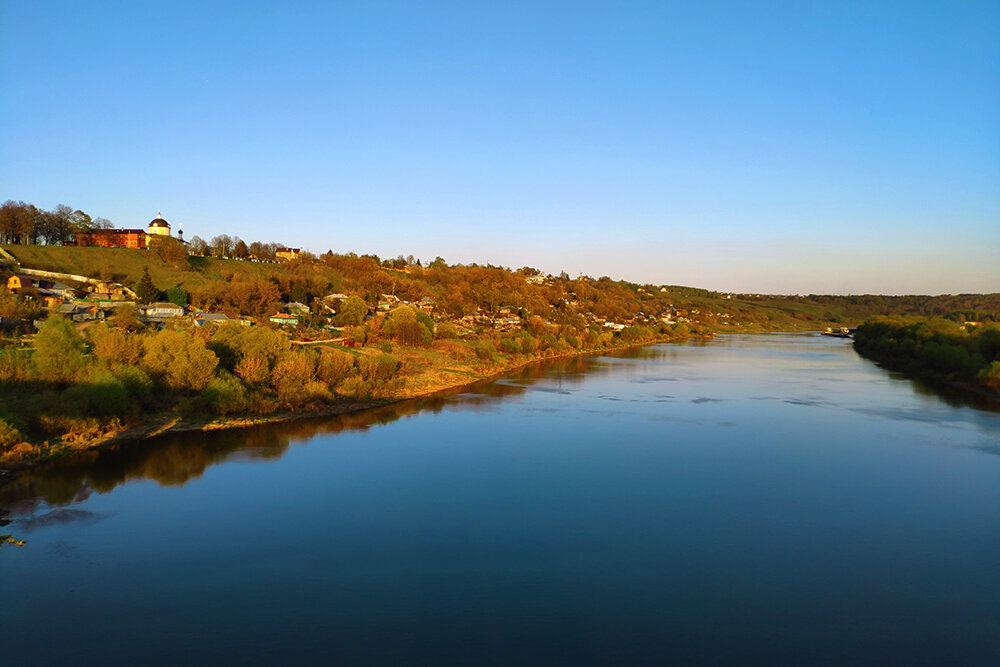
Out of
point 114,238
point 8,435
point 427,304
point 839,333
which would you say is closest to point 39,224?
point 114,238

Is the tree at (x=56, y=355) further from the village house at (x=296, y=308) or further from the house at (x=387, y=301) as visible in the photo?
the house at (x=387, y=301)

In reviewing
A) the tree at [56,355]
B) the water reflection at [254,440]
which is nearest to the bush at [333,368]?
the water reflection at [254,440]

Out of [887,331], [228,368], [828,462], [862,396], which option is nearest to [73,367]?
[228,368]

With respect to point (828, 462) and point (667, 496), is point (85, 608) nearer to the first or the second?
point (667, 496)

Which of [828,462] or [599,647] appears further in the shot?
[828,462]

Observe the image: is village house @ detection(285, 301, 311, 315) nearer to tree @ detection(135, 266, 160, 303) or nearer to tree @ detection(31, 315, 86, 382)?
tree @ detection(135, 266, 160, 303)

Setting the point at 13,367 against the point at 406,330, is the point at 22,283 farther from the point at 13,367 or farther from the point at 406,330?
the point at 406,330

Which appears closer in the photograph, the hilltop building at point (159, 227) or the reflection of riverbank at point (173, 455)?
the reflection of riverbank at point (173, 455)
